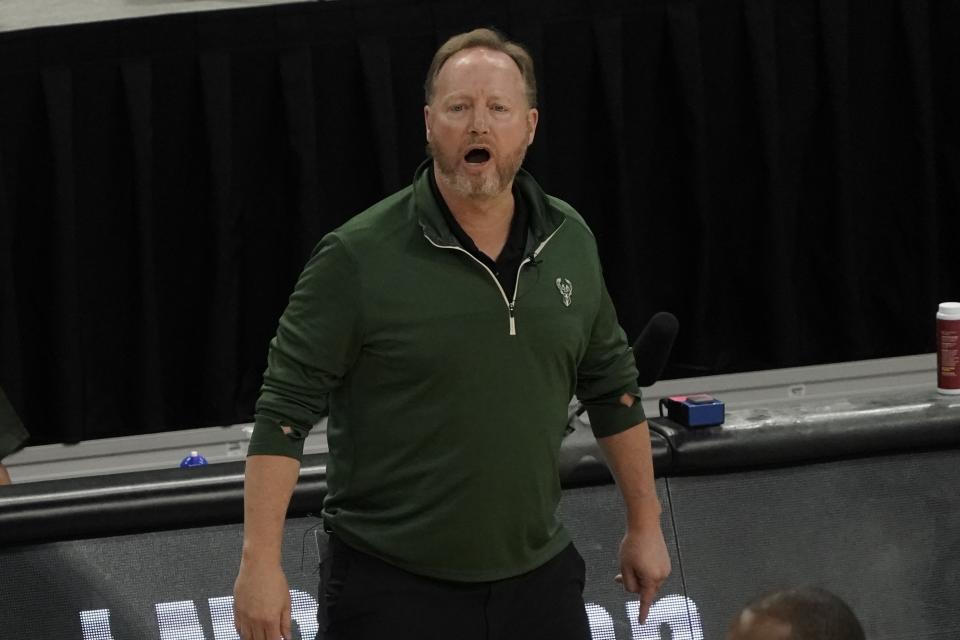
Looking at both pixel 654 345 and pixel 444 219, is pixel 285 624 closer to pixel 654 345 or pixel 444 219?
pixel 444 219

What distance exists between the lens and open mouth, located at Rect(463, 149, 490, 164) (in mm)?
2156

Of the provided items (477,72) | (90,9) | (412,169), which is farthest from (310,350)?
(90,9)

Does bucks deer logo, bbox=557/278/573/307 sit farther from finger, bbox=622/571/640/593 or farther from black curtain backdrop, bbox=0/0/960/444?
black curtain backdrop, bbox=0/0/960/444

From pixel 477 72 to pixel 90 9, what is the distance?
2.30 m

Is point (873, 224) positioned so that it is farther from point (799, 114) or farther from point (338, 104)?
point (338, 104)

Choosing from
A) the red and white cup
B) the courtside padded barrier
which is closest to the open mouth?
the courtside padded barrier

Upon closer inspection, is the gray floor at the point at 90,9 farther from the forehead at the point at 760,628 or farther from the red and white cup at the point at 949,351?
the forehead at the point at 760,628

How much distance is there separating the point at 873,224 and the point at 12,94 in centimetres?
267

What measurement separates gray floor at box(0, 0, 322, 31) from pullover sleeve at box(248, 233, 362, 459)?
2.14 m

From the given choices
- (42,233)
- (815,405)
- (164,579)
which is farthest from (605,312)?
(42,233)

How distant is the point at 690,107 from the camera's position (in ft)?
13.7

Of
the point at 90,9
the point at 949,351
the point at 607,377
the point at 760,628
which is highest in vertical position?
the point at 90,9

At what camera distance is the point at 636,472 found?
238cm

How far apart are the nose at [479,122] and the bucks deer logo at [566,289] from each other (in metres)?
0.27
